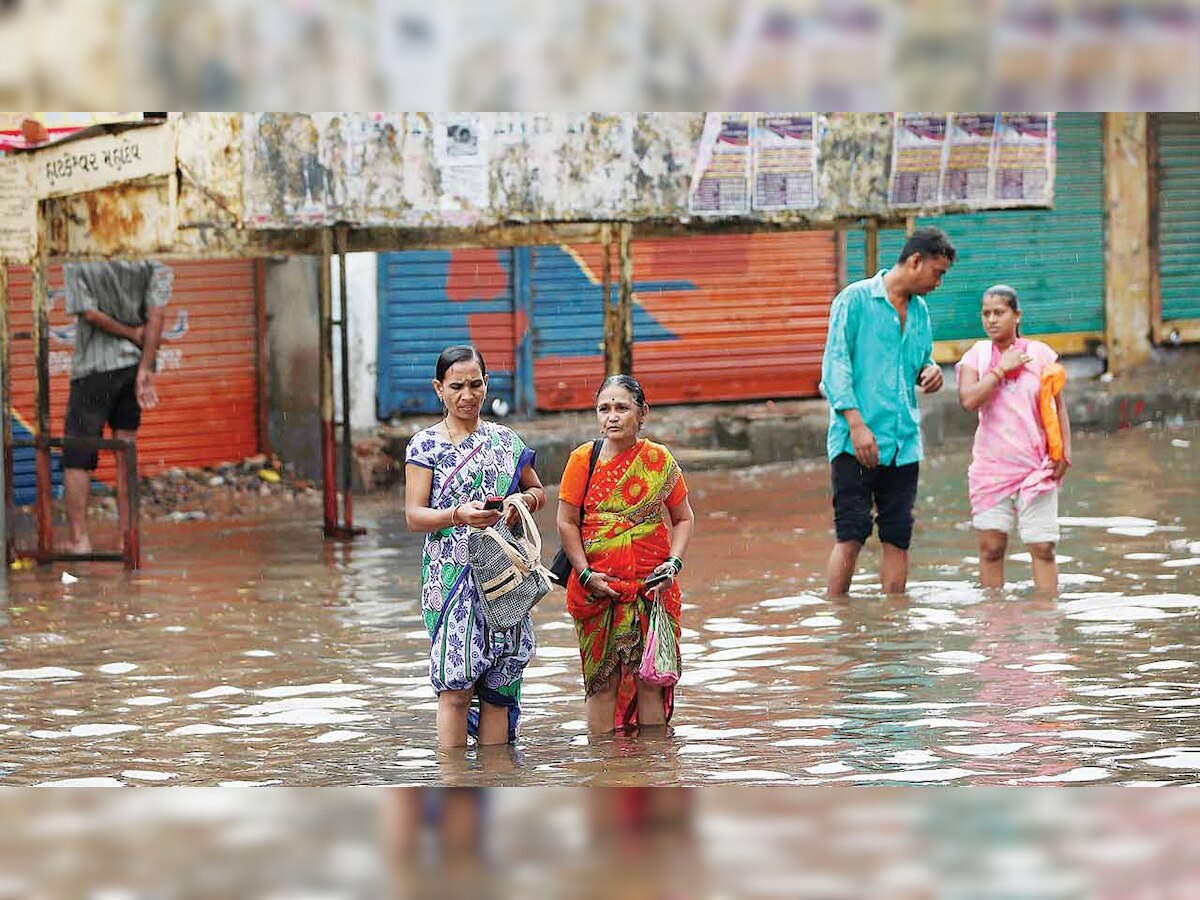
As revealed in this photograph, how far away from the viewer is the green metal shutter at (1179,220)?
61.6 ft

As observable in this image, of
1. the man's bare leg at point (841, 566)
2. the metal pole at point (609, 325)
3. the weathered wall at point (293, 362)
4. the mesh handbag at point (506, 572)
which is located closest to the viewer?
the mesh handbag at point (506, 572)

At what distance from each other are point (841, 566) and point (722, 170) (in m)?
→ 3.44

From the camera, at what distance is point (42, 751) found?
6266 millimetres

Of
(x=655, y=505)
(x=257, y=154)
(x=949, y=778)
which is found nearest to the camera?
(x=949, y=778)

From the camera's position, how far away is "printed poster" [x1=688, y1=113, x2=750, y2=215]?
37.4 ft

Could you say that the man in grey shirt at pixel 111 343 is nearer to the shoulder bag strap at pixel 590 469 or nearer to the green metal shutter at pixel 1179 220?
the shoulder bag strap at pixel 590 469

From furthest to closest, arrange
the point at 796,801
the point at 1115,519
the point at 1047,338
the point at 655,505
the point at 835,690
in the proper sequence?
the point at 1047,338, the point at 1115,519, the point at 835,690, the point at 655,505, the point at 796,801

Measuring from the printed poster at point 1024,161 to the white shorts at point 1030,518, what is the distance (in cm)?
415

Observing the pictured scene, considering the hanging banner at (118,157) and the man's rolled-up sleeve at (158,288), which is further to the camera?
the man's rolled-up sleeve at (158,288)

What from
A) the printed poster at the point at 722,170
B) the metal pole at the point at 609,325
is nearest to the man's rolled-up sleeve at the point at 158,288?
the metal pole at the point at 609,325
